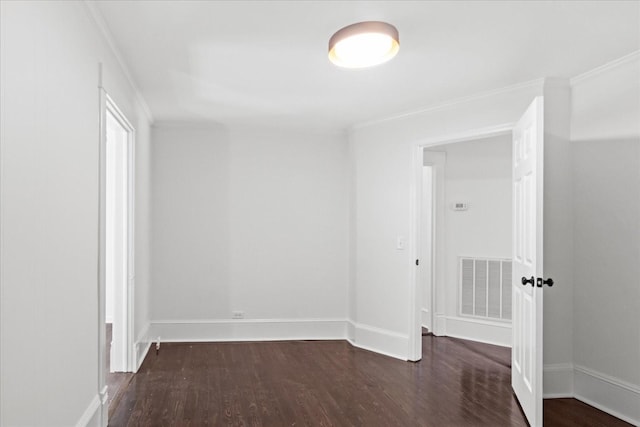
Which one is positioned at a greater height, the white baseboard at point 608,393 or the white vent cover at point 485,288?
the white vent cover at point 485,288

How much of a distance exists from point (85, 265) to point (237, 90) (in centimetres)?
202

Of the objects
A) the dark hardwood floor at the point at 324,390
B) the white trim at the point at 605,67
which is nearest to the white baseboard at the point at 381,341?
the dark hardwood floor at the point at 324,390

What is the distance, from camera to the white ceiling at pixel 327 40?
7.94 feet

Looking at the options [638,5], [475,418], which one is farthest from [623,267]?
[638,5]

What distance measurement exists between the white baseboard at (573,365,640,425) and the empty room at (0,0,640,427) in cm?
2

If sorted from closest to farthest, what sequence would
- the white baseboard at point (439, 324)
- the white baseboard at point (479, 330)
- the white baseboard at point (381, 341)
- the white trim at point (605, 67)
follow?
the white trim at point (605, 67), the white baseboard at point (381, 341), the white baseboard at point (479, 330), the white baseboard at point (439, 324)

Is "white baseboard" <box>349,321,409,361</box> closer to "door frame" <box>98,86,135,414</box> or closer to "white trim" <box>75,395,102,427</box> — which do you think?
"door frame" <box>98,86,135,414</box>

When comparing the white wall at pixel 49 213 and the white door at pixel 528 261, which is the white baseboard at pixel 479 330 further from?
the white wall at pixel 49 213

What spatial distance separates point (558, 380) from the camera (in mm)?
3557

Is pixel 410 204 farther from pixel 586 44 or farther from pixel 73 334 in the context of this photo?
pixel 73 334

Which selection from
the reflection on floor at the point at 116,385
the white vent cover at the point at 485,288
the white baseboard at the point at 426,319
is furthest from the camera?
the white baseboard at the point at 426,319

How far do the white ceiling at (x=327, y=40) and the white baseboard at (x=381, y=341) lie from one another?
7.47ft

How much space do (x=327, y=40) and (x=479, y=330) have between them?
3873mm

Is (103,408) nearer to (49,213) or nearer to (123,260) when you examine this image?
(123,260)
